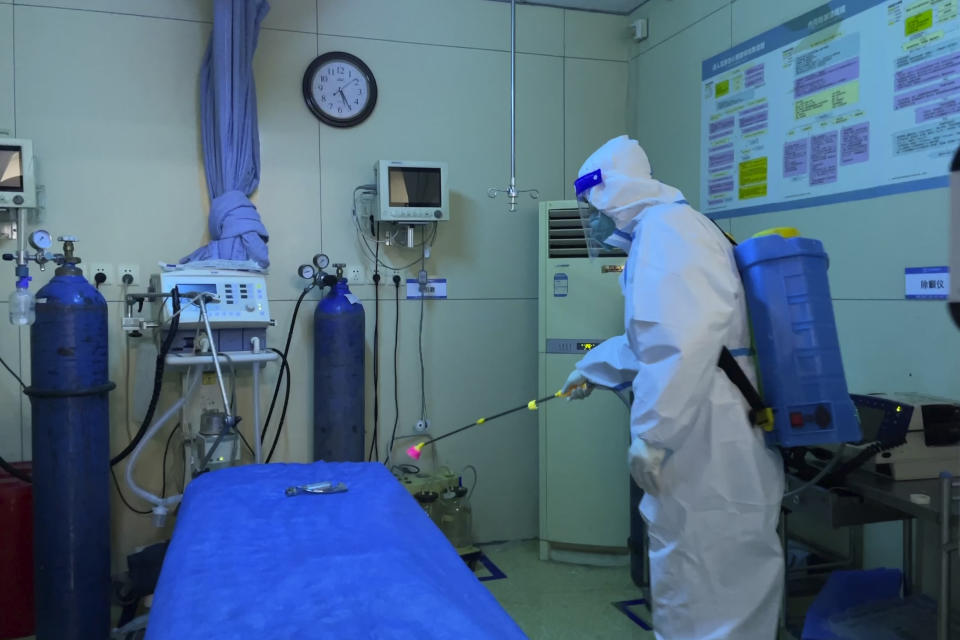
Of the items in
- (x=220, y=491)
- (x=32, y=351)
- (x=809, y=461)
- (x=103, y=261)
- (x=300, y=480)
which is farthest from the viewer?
(x=103, y=261)

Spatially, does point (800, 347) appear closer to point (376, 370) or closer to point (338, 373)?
point (338, 373)

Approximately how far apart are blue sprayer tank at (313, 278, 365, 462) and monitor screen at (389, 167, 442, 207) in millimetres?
471

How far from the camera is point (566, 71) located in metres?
3.75

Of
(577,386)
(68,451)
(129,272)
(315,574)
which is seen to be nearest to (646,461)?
(577,386)

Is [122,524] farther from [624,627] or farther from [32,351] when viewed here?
[624,627]

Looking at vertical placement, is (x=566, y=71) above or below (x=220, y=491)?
above

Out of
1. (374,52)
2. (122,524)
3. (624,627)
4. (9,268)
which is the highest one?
(374,52)

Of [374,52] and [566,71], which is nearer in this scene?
[374,52]

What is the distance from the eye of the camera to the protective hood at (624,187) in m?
2.23

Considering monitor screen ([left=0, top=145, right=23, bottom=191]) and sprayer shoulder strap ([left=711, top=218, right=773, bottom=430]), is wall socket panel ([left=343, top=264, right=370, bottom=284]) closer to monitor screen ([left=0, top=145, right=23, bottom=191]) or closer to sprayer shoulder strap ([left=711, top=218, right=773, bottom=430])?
monitor screen ([left=0, top=145, right=23, bottom=191])

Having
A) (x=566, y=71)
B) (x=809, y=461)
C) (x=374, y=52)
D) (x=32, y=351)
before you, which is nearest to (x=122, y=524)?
(x=32, y=351)

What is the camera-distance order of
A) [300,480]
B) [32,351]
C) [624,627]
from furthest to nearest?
[624,627]
[32,351]
[300,480]

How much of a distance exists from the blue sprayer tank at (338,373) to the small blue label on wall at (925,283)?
2.11 m

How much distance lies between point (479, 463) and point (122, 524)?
1.66 meters
